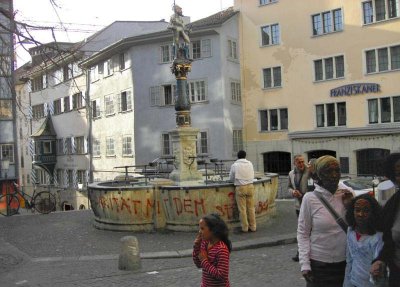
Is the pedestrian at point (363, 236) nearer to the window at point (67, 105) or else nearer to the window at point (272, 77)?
the window at point (272, 77)

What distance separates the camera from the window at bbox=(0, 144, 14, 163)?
133 feet

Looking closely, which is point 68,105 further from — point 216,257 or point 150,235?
point 216,257

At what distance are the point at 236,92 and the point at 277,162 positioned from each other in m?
5.60

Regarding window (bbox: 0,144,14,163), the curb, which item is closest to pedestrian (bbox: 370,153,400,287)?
the curb

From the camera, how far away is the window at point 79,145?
150ft

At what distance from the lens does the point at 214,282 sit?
464 cm

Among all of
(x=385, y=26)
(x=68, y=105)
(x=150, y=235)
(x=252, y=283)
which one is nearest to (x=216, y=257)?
(x=252, y=283)

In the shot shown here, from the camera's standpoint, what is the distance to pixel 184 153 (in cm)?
1515

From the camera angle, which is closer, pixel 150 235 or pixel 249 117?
pixel 150 235

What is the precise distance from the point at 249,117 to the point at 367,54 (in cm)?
908

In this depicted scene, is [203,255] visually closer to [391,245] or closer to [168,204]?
[391,245]

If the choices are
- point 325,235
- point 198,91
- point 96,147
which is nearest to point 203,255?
point 325,235

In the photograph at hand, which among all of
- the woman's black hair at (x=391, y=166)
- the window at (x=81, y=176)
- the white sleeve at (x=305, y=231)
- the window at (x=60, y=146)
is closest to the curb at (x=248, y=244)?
the white sleeve at (x=305, y=231)

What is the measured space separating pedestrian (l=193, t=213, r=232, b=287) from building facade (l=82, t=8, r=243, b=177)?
94.9 ft
